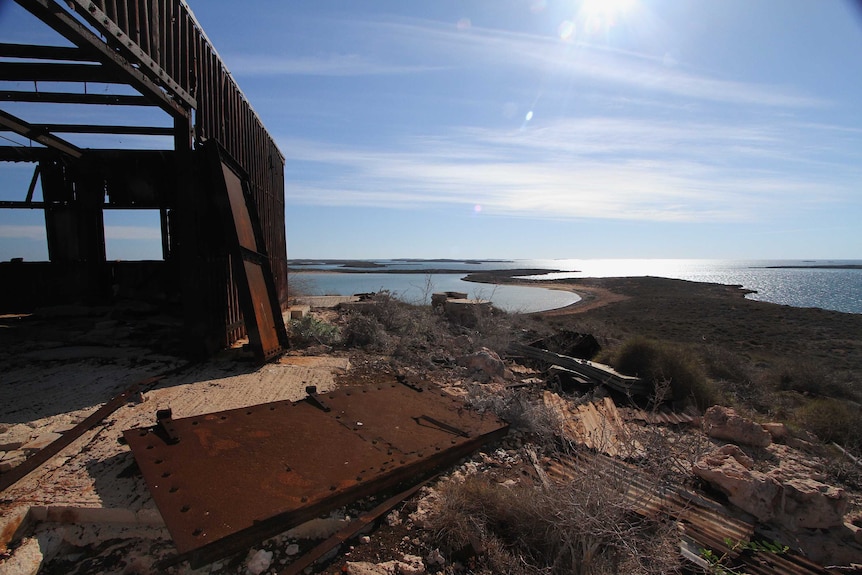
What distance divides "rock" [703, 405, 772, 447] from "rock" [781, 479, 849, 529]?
1.45m

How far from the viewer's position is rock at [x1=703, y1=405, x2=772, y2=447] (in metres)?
4.64

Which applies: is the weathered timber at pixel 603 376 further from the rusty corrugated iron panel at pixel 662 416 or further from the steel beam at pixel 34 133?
the steel beam at pixel 34 133

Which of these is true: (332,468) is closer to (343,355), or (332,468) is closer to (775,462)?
Result: (343,355)

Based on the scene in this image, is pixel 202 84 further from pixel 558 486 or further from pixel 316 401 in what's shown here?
pixel 558 486

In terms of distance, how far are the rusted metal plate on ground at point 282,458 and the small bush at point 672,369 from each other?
201 inches

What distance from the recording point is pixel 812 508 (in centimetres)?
312

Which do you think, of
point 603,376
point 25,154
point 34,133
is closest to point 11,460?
point 34,133

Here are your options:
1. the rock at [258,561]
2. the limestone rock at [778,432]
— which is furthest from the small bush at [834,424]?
the rock at [258,561]

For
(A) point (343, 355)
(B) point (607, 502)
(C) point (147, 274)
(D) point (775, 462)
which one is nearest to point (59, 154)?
(C) point (147, 274)

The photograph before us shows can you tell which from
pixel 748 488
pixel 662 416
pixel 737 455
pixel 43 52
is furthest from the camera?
pixel 662 416

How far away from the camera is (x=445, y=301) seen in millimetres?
11891

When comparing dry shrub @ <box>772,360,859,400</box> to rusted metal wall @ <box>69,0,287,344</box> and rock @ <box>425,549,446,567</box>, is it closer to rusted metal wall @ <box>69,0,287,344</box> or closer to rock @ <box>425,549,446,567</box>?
rock @ <box>425,549,446,567</box>

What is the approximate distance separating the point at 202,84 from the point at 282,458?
479 centimetres

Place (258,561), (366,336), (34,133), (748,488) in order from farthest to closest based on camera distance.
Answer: (366,336), (34,133), (748,488), (258,561)
